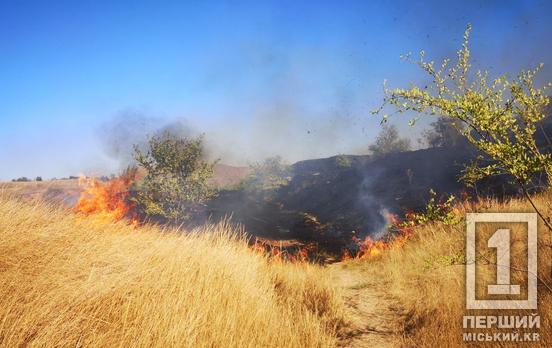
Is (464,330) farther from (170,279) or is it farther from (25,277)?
(25,277)

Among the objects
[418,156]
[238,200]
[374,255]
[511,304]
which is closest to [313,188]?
[238,200]

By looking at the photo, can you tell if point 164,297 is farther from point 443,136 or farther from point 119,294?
point 443,136

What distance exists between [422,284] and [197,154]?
2075 centimetres

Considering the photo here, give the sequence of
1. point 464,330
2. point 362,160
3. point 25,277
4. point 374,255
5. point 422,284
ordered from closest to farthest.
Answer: point 25,277, point 464,330, point 422,284, point 374,255, point 362,160

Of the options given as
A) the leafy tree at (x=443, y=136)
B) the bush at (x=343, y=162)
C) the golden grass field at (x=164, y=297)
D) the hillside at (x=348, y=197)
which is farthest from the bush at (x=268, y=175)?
the golden grass field at (x=164, y=297)

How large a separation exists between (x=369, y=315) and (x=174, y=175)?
20.3 metres

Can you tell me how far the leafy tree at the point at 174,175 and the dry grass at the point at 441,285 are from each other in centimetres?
1746

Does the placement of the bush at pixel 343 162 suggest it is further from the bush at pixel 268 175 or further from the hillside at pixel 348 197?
the bush at pixel 268 175

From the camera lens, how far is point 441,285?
6.25 meters

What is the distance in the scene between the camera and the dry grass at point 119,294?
3.04 metres

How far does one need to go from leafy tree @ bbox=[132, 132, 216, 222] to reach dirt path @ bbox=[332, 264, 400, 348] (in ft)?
55.4

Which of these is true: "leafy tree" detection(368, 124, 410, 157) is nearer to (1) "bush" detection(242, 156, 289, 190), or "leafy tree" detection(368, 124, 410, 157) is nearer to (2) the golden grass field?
(1) "bush" detection(242, 156, 289, 190)

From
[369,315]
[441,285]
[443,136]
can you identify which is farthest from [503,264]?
[443,136]

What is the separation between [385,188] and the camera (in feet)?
111
